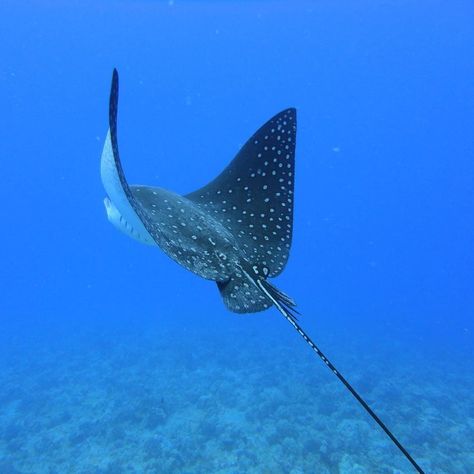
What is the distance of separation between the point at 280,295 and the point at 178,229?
1337mm

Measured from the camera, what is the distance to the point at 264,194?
13.8ft

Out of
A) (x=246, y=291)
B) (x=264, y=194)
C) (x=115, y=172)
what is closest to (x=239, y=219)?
(x=264, y=194)

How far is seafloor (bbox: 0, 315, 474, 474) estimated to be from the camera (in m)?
7.65

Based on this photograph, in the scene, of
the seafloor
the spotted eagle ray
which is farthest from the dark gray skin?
the seafloor

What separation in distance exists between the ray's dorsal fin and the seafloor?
567 cm

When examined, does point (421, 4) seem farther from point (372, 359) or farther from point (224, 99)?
point (372, 359)

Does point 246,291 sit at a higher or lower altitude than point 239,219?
lower

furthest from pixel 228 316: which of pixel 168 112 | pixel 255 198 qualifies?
pixel 168 112

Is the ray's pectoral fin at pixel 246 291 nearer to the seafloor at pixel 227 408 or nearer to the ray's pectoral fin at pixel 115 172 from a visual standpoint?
the ray's pectoral fin at pixel 115 172

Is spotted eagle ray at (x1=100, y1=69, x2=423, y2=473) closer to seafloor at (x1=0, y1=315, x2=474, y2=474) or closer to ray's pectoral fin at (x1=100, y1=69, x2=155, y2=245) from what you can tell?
ray's pectoral fin at (x1=100, y1=69, x2=155, y2=245)

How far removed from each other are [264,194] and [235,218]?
0.46 metres

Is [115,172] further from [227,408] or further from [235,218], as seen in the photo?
[227,408]

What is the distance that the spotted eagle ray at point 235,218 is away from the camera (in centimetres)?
311

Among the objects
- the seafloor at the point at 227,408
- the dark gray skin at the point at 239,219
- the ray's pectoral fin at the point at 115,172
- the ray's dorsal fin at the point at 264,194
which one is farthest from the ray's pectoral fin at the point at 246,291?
the seafloor at the point at 227,408
